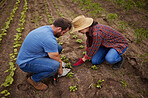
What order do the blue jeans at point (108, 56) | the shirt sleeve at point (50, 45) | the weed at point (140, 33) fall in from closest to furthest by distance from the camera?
the shirt sleeve at point (50, 45), the blue jeans at point (108, 56), the weed at point (140, 33)

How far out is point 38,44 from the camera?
1.89 m

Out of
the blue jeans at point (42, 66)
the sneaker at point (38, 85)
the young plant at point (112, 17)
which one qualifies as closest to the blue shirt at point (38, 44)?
the blue jeans at point (42, 66)

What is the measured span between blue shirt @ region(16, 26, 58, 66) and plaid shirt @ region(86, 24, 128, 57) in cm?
92

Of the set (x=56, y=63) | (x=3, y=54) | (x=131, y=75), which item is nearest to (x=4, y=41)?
(x=3, y=54)

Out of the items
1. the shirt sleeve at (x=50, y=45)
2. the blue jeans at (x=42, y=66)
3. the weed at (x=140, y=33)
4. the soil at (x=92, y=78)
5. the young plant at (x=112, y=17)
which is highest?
the shirt sleeve at (x=50, y=45)

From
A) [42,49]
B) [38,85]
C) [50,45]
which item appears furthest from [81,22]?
[38,85]

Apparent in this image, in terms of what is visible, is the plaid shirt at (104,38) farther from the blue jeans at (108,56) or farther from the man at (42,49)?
the man at (42,49)

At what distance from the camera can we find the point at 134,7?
5574mm

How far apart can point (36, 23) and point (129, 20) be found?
14.8 feet

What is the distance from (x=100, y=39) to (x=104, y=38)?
0.63 ft

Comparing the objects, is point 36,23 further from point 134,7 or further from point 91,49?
point 134,7

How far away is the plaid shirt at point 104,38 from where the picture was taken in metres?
2.30

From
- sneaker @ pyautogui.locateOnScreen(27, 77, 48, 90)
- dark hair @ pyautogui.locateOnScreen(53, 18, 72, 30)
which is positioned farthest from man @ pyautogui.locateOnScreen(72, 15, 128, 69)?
sneaker @ pyautogui.locateOnScreen(27, 77, 48, 90)

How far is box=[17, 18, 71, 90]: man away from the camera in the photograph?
1.87 m
